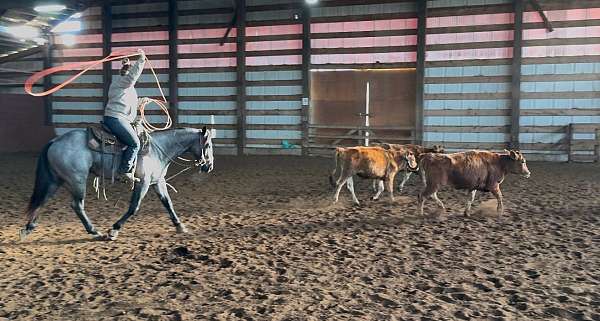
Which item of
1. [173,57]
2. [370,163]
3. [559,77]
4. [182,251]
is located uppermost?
[173,57]

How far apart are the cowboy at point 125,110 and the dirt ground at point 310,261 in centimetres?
96

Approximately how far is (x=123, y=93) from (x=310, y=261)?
9.18ft

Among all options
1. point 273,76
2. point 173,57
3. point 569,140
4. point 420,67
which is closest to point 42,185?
point 273,76

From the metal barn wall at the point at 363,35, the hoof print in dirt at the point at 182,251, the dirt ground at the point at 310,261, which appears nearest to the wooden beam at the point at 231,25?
the metal barn wall at the point at 363,35

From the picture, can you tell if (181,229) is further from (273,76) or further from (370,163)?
(273,76)

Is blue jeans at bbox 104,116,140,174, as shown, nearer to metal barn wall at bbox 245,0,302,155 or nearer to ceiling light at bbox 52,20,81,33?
metal barn wall at bbox 245,0,302,155

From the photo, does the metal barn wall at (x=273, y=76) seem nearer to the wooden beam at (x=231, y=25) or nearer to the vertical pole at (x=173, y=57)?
the wooden beam at (x=231, y=25)

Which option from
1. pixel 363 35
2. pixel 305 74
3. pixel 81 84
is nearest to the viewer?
pixel 363 35

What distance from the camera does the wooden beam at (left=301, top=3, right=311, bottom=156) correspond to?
16031 mm

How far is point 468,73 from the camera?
1465 centimetres

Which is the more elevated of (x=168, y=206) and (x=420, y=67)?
(x=420, y=67)

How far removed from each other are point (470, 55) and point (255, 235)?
1143 cm

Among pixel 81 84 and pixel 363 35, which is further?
pixel 81 84

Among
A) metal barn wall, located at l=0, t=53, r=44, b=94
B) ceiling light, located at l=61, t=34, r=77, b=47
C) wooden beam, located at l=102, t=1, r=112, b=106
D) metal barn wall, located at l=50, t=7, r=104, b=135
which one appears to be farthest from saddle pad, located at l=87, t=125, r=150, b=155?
metal barn wall, located at l=0, t=53, r=44, b=94
